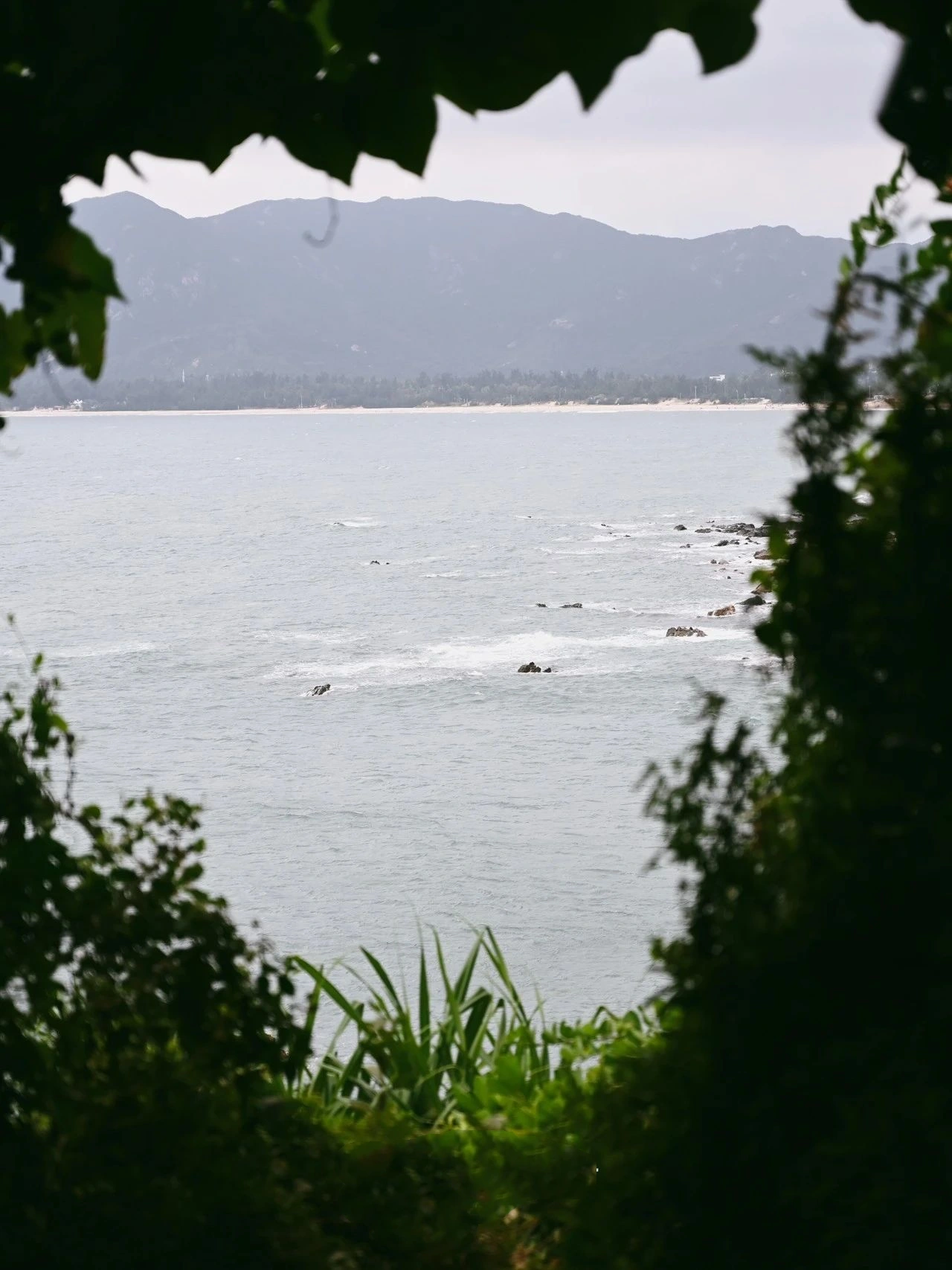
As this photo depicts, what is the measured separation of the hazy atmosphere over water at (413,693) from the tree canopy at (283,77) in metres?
0.41

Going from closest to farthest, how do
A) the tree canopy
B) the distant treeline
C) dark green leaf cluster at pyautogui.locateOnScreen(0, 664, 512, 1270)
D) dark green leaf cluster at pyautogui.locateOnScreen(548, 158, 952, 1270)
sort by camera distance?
the tree canopy → dark green leaf cluster at pyautogui.locateOnScreen(548, 158, 952, 1270) → dark green leaf cluster at pyautogui.locateOnScreen(0, 664, 512, 1270) → the distant treeline

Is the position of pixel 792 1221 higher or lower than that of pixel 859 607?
lower

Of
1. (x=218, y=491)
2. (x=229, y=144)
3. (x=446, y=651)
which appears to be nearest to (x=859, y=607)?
(x=229, y=144)

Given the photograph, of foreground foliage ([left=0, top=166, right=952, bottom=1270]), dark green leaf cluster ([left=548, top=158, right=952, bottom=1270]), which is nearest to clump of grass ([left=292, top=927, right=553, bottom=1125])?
foreground foliage ([left=0, top=166, right=952, bottom=1270])

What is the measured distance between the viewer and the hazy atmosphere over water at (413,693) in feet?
71.9

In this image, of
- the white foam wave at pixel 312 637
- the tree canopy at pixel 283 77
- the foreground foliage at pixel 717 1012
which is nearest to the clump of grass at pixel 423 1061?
the foreground foliage at pixel 717 1012

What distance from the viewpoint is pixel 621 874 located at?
2269cm

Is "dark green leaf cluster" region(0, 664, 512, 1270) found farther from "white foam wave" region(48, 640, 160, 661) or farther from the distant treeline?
the distant treeline

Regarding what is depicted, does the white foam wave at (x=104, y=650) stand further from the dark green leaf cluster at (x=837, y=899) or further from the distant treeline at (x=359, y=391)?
the distant treeline at (x=359, y=391)

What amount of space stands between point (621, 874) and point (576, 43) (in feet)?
72.2

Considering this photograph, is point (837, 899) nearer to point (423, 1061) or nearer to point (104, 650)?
point (423, 1061)

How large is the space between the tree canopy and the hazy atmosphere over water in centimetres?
41

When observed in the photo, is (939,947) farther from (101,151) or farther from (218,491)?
(218,491)

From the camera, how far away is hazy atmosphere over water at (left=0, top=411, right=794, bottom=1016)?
21906 mm
